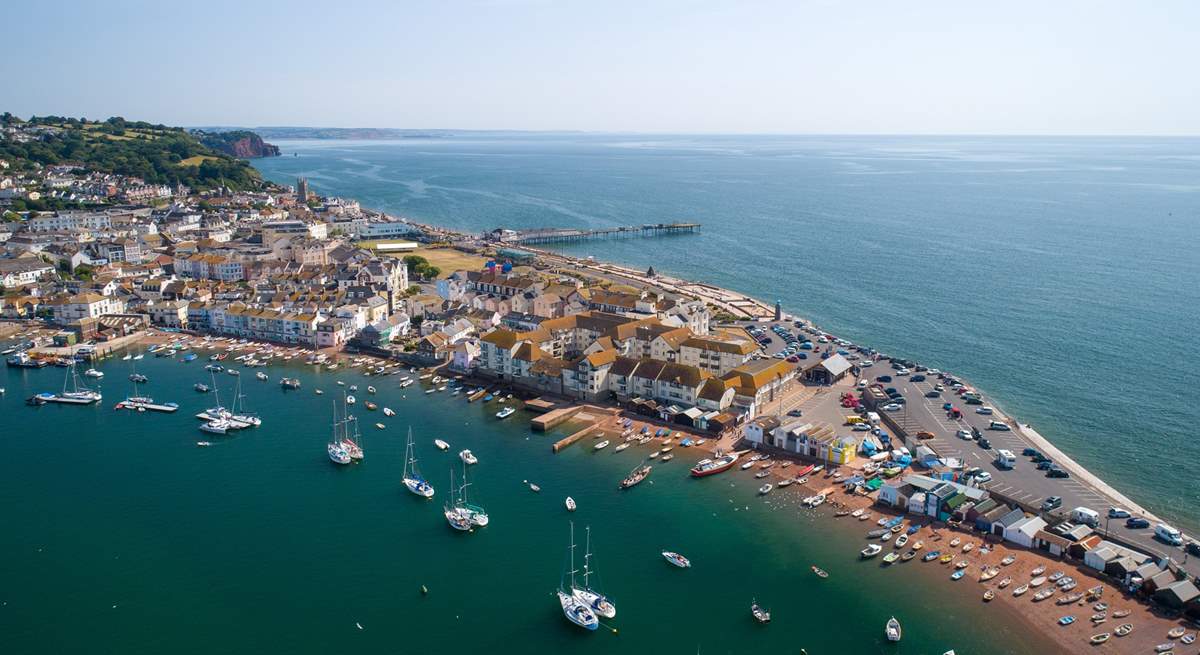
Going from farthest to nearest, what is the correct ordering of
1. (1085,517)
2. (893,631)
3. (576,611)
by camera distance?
1. (1085,517)
2. (576,611)
3. (893,631)

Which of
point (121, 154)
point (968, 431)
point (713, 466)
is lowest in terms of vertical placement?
point (713, 466)

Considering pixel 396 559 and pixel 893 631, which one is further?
pixel 396 559

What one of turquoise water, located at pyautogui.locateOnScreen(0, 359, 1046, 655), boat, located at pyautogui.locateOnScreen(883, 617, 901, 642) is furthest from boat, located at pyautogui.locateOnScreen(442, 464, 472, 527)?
boat, located at pyautogui.locateOnScreen(883, 617, 901, 642)

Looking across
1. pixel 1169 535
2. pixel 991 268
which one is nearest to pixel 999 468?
pixel 1169 535

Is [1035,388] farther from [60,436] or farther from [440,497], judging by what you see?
[60,436]

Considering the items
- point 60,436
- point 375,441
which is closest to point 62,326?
point 60,436

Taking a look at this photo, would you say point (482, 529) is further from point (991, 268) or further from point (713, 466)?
point (991, 268)

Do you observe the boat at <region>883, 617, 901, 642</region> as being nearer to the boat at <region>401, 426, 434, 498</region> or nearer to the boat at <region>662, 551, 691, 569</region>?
the boat at <region>662, 551, 691, 569</region>

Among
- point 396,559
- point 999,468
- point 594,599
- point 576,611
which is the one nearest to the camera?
point 576,611
